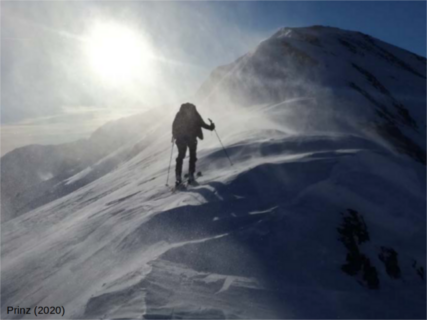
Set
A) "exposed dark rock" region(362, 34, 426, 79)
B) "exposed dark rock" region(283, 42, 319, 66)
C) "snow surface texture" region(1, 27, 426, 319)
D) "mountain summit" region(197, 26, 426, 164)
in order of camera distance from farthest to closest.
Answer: "exposed dark rock" region(362, 34, 426, 79), "exposed dark rock" region(283, 42, 319, 66), "mountain summit" region(197, 26, 426, 164), "snow surface texture" region(1, 27, 426, 319)

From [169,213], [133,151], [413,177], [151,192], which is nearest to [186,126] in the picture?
[151,192]

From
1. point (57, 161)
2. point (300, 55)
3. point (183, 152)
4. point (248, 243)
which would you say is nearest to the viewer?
point (248, 243)

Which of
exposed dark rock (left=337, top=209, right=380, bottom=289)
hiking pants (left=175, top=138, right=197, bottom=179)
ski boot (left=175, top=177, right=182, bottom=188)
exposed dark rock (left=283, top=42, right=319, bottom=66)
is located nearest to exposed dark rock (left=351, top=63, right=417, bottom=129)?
exposed dark rock (left=283, top=42, right=319, bottom=66)

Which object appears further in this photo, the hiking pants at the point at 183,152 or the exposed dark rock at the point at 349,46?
the exposed dark rock at the point at 349,46

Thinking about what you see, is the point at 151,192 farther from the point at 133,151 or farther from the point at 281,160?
the point at 133,151

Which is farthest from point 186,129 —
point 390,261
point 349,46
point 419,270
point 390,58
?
point 390,58

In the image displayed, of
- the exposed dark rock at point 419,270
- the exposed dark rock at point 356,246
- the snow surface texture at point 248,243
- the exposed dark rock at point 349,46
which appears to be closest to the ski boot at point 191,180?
A: the snow surface texture at point 248,243

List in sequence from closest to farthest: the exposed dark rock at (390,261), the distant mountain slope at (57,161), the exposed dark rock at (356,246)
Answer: the exposed dark rock at (356,246)
the exposed dark rock at (390,261)
the distant mountain slope at (57,161)

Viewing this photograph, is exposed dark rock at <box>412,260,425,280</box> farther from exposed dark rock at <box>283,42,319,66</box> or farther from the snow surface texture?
exposed dark rock at <box>283,42,319,66</box>

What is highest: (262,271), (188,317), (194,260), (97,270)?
(97,270)

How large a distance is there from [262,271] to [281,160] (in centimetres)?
460

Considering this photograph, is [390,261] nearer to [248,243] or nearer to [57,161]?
[248,243]

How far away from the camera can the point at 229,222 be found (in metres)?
8.00

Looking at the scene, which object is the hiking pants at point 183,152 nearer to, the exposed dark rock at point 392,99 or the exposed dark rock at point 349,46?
the exposed dark rock at point 392,99
